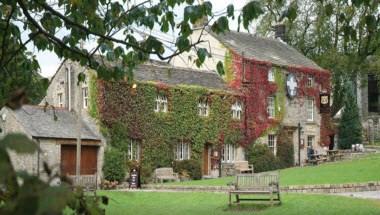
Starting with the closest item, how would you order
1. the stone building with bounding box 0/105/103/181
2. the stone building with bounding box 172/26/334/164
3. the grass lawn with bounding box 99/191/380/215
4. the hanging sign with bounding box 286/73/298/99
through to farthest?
the grass lawn with bounding box 99/191/380/215
the stone building with bounding box 0/105/103/181
the stone building with bounding box 172/26/334/164
the hanging sign with bounding box 286/73/298/99

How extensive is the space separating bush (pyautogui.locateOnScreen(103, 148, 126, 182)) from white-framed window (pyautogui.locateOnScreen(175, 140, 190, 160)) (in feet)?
15.4

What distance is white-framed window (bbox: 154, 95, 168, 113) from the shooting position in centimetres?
3822

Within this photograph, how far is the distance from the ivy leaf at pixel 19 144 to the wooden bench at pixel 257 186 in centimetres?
1707

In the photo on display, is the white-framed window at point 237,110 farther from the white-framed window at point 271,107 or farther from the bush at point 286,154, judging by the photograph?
the bush at point 286,154

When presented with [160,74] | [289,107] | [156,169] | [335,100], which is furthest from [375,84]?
[156,169]

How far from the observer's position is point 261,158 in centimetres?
4153

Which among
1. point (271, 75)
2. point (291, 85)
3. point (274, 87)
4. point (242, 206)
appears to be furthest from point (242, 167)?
point (242, 206)

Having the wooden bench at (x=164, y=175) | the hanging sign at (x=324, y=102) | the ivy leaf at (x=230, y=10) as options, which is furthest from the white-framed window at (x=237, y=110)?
the ivy leaf at (x=230, y=10)

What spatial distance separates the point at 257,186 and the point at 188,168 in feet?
60.8

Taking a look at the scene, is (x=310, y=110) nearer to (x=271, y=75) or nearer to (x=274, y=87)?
(x=274, y=87)

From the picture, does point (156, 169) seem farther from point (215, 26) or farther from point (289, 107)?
point (215, 26)

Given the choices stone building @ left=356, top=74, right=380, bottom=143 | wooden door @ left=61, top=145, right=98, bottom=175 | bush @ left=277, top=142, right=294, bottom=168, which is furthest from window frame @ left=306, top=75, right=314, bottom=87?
wooden door @ left=61, top=145, right=98, bottom=175

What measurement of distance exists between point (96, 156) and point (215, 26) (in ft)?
99.0

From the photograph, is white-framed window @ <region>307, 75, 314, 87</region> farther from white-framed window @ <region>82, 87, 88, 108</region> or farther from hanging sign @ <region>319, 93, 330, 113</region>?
white-framed window @ <region>82, 87, 88, 108</region>
